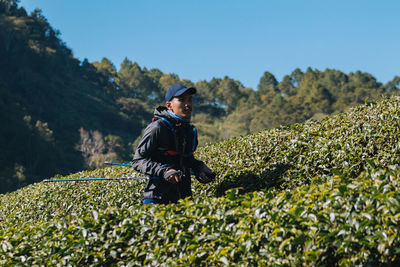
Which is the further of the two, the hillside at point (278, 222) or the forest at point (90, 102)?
the forest at point (90, 102)

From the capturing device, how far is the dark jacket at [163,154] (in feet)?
16.1

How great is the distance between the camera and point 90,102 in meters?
84.8

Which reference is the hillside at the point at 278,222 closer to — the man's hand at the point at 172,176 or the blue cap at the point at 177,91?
the man's hand at the point at 172,176

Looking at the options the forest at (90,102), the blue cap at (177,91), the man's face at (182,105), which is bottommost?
the man's face at (182,105)

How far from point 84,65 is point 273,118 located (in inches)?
1808

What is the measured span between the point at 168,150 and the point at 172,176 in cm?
48

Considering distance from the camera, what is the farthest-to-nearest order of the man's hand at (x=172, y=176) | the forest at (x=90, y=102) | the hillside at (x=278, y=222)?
the forest at (x=90, y=102), the man's hand at (x=172, y=176), the hillside at (x=278, y=222)

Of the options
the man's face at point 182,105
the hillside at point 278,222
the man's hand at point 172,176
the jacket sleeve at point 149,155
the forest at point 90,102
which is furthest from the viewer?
the forest at point 90,102

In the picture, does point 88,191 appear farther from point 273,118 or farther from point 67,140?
point 273,118

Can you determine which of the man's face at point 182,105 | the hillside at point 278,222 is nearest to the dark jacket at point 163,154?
the man's face at point 182,105

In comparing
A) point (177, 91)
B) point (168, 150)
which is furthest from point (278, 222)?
point (177, 91)

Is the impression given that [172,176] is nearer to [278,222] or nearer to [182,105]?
[182,105]

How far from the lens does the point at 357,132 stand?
18.8 ft

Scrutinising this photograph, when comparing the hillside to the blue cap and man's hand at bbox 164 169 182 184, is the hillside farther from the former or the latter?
the blue cap
